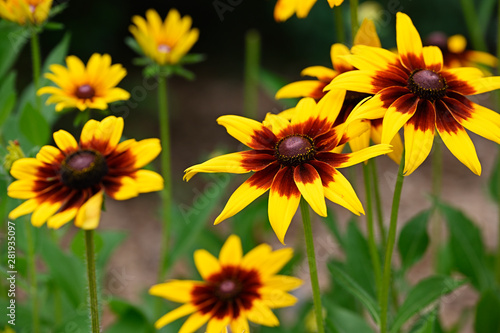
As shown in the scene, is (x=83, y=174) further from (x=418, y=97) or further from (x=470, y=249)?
(x=470, y=249)

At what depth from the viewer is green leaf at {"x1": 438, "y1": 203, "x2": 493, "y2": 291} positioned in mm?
1197

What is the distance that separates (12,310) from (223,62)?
2845mm

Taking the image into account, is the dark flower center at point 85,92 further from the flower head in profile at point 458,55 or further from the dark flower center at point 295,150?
the flower head in profile at point 458,55

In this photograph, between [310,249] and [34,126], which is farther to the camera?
[34,126]

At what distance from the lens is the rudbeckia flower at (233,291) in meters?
0.81

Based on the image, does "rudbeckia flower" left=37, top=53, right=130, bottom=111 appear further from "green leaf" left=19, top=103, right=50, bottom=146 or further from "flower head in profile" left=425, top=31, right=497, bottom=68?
"flower head in profile" left=425, top=31, right=497, bottom=68

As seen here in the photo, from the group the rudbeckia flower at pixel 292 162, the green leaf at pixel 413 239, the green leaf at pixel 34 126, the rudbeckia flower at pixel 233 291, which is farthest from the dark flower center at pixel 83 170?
the green leaf at pixel 413 239

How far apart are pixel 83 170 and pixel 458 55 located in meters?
0.97

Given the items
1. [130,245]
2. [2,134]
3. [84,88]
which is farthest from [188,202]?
[84,88]

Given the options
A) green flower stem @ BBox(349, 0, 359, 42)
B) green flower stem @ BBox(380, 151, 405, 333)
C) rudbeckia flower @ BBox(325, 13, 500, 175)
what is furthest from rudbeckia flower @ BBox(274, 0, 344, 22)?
green flower stem @ BBox(380, 151, 405, 333)

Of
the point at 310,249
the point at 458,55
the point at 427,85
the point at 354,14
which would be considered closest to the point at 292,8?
the point at 354,14

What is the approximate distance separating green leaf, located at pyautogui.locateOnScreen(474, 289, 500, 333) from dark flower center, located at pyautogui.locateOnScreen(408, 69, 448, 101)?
535 mm

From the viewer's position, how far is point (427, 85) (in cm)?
66

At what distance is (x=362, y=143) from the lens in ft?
2.28
